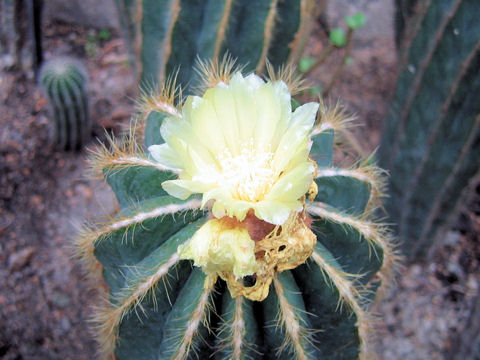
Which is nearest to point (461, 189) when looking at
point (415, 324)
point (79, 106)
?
Answer: point (415, 324)

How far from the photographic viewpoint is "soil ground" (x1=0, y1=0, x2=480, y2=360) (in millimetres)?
1878

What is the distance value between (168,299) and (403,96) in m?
1.27

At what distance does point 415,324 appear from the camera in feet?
6.76

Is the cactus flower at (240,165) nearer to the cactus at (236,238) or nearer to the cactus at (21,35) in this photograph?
the cactus at (236,238)

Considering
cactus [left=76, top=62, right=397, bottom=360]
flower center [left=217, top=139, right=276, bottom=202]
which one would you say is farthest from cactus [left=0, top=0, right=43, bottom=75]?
flower center [left=217, top=139, right=276, bottom=202]

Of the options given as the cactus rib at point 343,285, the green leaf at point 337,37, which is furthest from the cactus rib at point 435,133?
the green leaf at point 337,37

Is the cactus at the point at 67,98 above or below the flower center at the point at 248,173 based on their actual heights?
below

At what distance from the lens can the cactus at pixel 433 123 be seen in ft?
5.39

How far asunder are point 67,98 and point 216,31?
2.71 ft

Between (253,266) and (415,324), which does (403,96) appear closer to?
(415,324)

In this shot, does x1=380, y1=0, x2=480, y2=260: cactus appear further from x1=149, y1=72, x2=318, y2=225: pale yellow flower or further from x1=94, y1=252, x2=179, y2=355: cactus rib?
x1=94, y1=252, x2=179, y2=355: cactus rib

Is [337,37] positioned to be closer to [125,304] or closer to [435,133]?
[435,133]

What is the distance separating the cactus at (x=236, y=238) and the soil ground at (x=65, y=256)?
0.64 meters

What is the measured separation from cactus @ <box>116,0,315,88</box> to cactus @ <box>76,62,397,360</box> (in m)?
0.53
